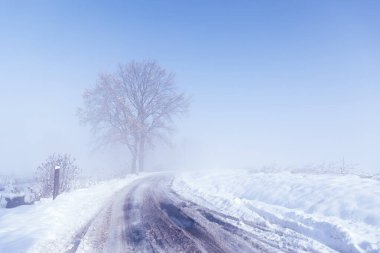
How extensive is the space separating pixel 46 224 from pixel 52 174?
28.6ft

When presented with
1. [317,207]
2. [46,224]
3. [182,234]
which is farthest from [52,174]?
[317,207]

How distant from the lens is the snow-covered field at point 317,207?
22.8 feet

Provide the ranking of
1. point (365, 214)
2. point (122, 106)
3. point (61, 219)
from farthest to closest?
point (122, 106) → point (61, 219) → point (365, 214)

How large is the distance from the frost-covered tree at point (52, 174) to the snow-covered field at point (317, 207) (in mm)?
7303

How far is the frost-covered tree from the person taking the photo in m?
16.1

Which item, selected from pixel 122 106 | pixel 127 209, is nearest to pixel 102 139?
pixel 122 106

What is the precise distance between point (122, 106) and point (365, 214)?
1158 inches

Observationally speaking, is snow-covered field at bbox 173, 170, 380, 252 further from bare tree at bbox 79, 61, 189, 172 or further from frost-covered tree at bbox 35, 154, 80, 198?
bare tree at bbox 79, 61, 189, 172

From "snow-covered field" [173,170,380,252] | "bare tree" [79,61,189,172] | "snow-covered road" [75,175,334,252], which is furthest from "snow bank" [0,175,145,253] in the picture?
"bare tree" [79,61,189,172]

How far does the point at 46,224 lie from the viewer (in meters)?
8.52

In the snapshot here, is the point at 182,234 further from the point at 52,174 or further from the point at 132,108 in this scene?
the point at 132,108

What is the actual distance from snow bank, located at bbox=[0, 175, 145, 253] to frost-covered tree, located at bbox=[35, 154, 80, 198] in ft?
10.9

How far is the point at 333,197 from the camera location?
9.73m

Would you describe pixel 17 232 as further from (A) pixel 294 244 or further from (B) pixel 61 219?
(A) pixel 294 244
